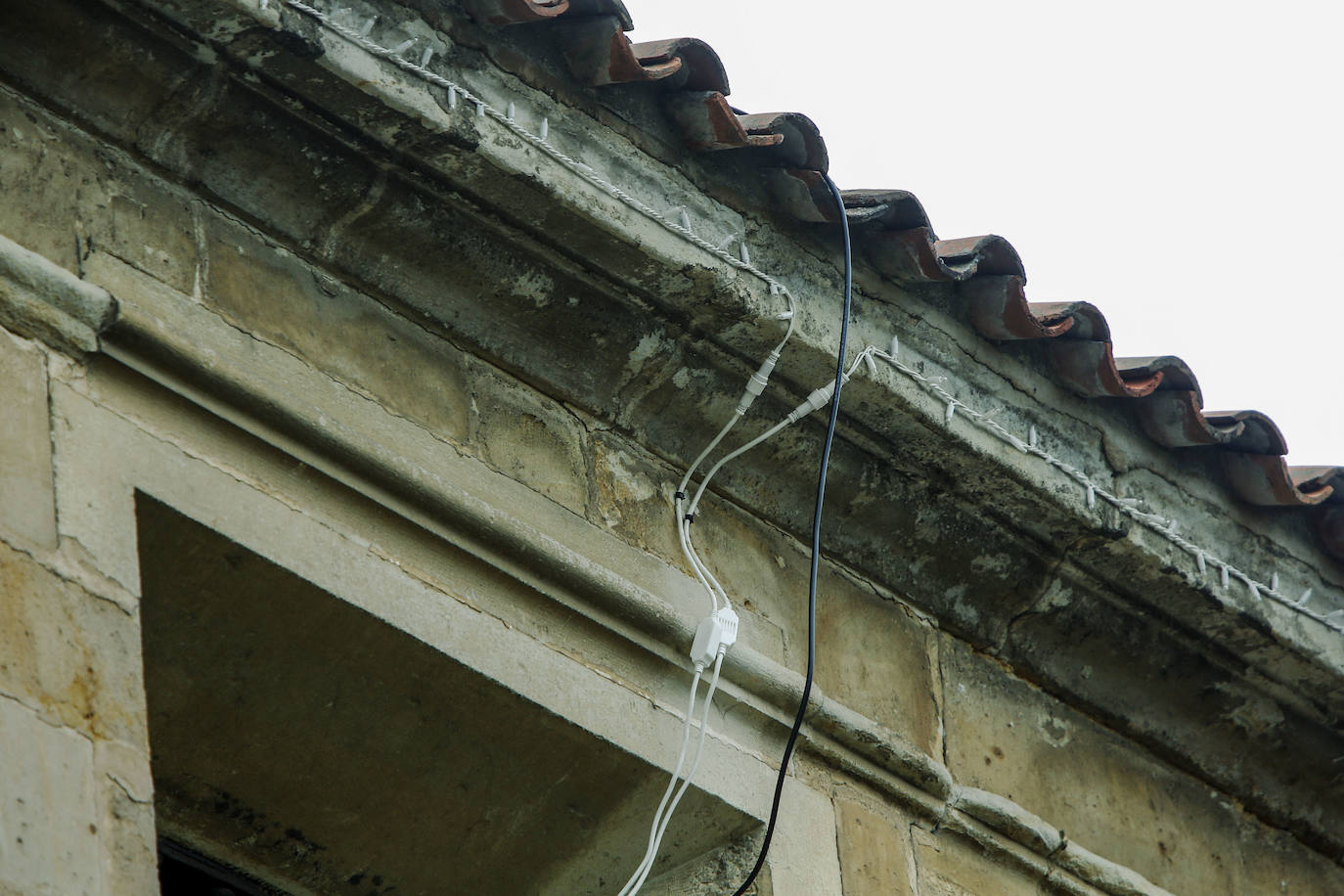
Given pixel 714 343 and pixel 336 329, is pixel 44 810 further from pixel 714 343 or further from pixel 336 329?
pixel 714 343

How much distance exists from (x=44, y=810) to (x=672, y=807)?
122cm

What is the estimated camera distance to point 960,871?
3.58 m

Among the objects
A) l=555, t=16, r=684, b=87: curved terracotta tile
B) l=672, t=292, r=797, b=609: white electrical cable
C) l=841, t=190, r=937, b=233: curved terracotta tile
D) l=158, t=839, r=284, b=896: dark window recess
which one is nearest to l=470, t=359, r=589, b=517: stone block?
l=672, t=292, r=797, b=609: white electrical cable

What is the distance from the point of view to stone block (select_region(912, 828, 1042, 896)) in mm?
3510

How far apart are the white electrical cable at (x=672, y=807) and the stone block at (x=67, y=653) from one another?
100cm

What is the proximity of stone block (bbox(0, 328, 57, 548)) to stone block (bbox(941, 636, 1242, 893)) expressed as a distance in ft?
6.63

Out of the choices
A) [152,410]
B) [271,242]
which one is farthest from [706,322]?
[152,410]

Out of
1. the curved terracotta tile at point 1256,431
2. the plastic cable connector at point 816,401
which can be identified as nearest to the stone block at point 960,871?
the plastic cable connector at point 816,401

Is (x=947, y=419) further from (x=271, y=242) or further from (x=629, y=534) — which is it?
(x=271, y=242)

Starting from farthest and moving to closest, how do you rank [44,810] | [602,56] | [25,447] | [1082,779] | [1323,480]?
[1323,480] < [1082,779] < [602,56] < [25,447] < [44,810]

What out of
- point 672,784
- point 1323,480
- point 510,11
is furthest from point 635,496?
point 1323,480

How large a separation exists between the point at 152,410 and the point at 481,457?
678 mm

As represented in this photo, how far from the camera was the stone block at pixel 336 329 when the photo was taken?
304cm

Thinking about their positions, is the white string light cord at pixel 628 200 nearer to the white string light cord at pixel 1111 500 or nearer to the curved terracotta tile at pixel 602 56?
the curved terracotta tile at pixel 602 56
